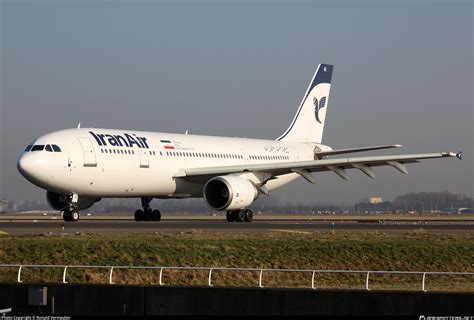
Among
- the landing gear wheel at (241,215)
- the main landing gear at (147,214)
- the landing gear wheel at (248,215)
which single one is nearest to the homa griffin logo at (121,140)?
the main landing gear at (147,214)

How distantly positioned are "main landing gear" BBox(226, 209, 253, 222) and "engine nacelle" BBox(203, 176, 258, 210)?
1631mm

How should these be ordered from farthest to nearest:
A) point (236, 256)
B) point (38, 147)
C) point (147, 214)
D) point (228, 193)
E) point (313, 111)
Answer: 1. point (313, 111)
2. point (147, 214)
3. point (228, 193)
4. point (38, 147)
5. point (236, 256)

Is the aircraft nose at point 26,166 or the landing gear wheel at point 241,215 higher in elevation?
the aircraft nose at point 26,166

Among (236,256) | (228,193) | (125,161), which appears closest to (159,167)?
(125,161)

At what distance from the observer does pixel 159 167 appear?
50.1 m

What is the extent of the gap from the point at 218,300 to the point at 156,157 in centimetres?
2683

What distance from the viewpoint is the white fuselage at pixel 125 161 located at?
44.7 metres

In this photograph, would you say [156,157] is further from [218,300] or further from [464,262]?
[218,300]

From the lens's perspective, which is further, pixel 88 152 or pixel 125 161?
pixel 125 161

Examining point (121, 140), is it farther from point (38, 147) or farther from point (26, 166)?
point (26, 166)

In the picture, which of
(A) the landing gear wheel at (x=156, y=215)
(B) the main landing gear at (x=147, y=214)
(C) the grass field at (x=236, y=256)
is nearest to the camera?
(C) the grass field at (x=236, y=256)

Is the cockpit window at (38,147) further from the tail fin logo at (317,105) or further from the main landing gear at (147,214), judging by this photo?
the tail fin logo at (317,105)

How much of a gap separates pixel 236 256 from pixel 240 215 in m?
19.0

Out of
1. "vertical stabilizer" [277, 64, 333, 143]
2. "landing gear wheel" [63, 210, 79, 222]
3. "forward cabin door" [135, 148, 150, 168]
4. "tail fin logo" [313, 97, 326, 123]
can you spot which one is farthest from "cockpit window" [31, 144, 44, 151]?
"tail fin logo" [313, 97, 326, 123]
